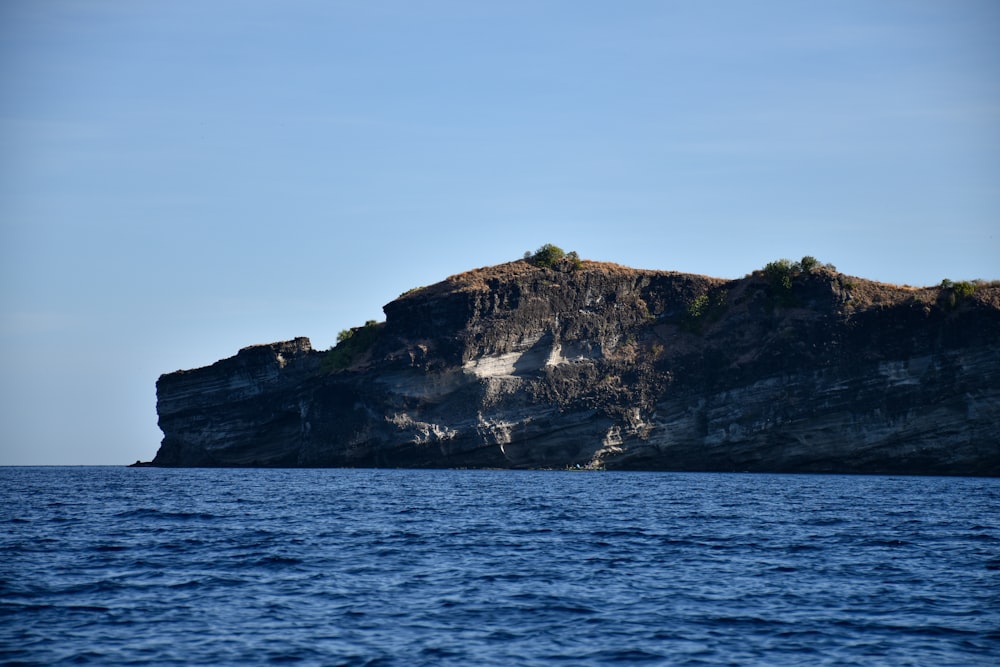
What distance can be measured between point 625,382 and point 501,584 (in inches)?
2675

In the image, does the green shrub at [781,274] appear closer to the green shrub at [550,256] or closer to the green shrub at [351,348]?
the green shrub at [550,256]

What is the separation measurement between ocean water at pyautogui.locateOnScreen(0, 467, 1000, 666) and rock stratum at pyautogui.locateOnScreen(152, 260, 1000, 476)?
122 ft

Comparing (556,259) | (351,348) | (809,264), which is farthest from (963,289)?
(351,348)

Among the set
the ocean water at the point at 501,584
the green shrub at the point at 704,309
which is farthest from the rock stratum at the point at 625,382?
the ocean water at the point at 501,584

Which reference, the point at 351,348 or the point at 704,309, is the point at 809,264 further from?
the point at 351,348

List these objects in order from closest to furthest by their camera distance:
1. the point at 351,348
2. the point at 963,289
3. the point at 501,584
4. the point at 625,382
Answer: the point at 501,584, the point at 963,289, the point at 625,382, the point at 351,348

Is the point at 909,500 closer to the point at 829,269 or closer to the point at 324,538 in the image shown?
the point at 324,538

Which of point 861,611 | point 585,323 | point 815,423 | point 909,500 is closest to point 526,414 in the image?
point 585,323

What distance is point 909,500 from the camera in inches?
1941

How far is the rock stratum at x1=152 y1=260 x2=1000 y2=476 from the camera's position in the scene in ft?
264

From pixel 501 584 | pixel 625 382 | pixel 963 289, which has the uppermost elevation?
pixel 963 289

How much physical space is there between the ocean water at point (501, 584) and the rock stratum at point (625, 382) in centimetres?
3708

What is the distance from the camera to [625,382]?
Answer: 9144 cm

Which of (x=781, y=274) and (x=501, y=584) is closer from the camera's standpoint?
(x=501, y=584)
